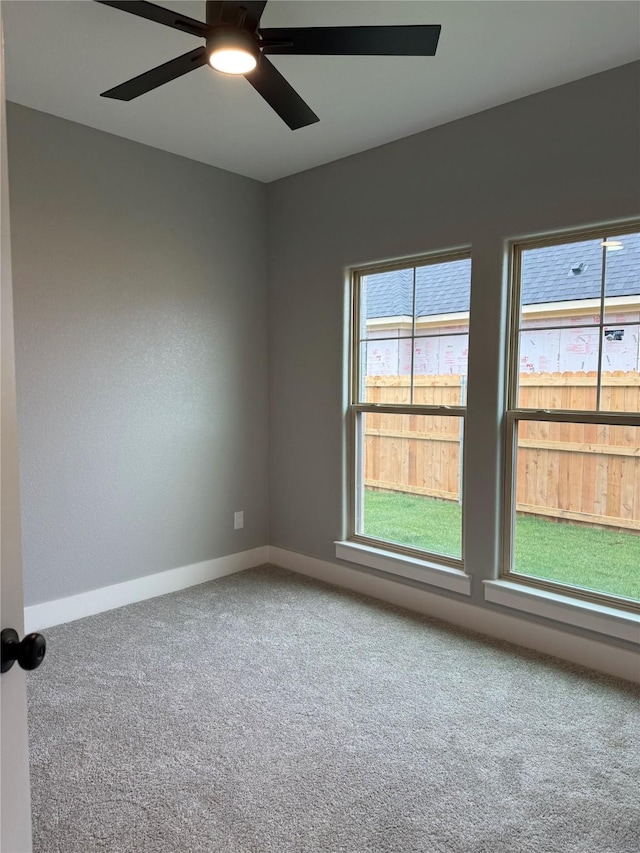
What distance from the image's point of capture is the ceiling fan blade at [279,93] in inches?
84.5

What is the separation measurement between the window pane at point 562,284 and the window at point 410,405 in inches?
13.8

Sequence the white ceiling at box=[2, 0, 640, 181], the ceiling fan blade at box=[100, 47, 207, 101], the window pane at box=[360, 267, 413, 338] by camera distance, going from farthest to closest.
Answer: the window pane at box=[360, 267, 413, 338] → the white ceiling at box=[2, 0, 640, 181] → the ceiling fan blade at box=[100, 47, 207, 101]

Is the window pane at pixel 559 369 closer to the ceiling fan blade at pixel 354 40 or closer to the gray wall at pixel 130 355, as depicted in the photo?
the ceiling fan blade at pixel 354 40

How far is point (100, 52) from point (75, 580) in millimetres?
2699

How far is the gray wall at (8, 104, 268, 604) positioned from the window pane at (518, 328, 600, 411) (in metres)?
1.98

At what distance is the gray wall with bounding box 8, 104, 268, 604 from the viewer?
3.15 meters

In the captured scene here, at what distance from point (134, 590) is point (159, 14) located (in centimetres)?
299

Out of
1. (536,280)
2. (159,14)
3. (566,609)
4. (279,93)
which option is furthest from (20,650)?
(536,280)

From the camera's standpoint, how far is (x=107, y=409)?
3.45 meters

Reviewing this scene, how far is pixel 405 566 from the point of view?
Result: 3.50 metres

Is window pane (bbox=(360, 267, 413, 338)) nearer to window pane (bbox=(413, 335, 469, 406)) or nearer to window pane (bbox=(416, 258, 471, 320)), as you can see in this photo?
window pane (bbox=(416, 258, 471, 320))

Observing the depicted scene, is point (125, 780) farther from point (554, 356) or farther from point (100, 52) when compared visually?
point (100, 52)

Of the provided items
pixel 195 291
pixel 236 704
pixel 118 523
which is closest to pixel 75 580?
pixel 118 523

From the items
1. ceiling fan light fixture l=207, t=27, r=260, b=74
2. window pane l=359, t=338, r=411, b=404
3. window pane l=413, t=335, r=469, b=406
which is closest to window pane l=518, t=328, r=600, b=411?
window pane l=413, t=335, r=469, b=406
